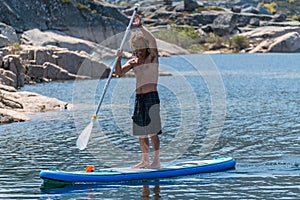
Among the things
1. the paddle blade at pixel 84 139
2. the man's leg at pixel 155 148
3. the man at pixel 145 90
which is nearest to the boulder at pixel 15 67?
the paddle blade at pixel 84 139

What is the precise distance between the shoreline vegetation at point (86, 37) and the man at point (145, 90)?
10.5 metres

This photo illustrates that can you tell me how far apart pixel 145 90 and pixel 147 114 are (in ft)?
1.67

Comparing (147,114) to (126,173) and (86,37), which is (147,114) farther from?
(86,37)

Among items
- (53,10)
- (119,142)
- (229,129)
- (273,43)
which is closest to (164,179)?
(119,142)

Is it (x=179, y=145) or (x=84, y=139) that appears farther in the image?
(x=179, y=145)

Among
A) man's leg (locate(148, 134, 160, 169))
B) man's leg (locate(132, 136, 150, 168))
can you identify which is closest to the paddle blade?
man's leg (locate(132, 136, 150, 168))

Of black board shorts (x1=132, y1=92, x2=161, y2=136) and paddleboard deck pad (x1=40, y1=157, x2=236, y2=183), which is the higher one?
black board shorts (x1=132, y1=92, x2=161, y2=136)

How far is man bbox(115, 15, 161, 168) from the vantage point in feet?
48.0

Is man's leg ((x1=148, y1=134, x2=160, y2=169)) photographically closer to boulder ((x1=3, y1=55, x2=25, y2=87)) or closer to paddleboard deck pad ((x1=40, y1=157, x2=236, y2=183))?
paddleboard deck pad ((x1=40, y1=157, x2=236, y2=183))

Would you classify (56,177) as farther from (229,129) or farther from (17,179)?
(229,129)

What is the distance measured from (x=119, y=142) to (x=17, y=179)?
5.57 meters

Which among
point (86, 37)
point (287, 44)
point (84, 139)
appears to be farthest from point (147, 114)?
point (287, 44)

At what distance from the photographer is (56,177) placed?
46.6 feet

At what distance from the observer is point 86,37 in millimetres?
92312
